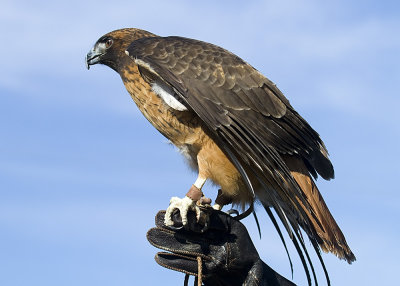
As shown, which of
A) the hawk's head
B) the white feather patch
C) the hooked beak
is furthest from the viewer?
the hooked beak

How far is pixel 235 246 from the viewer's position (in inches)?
175

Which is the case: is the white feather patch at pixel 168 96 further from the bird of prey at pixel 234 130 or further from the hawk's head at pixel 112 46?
the hawk's head at pixel 112 46

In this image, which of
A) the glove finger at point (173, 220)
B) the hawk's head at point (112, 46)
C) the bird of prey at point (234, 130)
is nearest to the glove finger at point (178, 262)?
the glove finger at point (173, 220)

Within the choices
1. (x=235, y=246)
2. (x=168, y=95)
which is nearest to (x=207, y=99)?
(x=168, y=95)

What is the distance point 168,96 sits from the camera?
16.2 ft

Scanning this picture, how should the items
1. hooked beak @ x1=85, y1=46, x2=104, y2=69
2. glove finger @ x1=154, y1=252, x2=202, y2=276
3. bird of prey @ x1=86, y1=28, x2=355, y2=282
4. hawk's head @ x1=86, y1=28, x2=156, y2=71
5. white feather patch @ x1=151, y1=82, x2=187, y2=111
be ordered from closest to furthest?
glove finger @ x1=154, y1=252, x2=202, y2=276 → bird of prey @ x1=86, y1=28, x2=355, y2=282 → white feather patch @ x1=151, y1=82, x2=187, y2=111 → hawk's head @ x1=86, y1=28, x2=156, y2=71 → hooked beak @ x1=85, y1=46, x2=104, y2=69

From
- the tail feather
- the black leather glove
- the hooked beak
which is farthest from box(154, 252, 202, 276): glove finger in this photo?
the hooked beak

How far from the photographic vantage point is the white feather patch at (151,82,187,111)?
490 centimetres

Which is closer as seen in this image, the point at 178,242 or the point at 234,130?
the point at 178,242

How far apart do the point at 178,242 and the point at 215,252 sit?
10.3 inches

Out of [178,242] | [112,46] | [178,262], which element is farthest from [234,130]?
[112,46]

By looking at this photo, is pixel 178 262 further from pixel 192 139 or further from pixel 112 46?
pixel 112 46

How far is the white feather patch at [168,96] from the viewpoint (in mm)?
4898

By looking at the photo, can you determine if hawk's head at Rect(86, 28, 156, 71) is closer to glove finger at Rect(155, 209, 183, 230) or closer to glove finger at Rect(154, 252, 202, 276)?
glove finger at Rect(155, 209, 183, 230)
